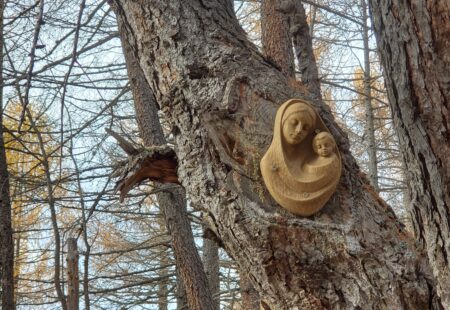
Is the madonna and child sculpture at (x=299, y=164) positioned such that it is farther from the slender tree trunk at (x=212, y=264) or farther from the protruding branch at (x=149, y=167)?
the slender tree trunk at (x=212, y=264)

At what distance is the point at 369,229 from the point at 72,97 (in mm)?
4094

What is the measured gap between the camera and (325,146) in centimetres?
182

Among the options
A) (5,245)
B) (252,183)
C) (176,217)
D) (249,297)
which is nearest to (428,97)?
(252,183)

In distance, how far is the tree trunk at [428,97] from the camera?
125 cm

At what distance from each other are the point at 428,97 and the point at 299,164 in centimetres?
66

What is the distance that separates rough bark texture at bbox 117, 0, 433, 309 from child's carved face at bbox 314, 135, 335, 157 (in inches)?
3.9

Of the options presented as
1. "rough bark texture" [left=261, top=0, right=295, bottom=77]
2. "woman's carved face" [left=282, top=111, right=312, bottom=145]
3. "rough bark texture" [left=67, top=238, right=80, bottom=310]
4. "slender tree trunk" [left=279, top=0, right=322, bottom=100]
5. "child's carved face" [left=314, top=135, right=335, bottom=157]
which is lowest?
"rough bark texture" [left=67, top=238, right=80, bottom=310]

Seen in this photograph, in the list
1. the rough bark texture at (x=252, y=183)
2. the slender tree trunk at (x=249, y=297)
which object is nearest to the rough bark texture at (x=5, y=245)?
the slender tree trunk at (x=249, y=297)

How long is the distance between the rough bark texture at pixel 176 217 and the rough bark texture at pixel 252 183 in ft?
8.96

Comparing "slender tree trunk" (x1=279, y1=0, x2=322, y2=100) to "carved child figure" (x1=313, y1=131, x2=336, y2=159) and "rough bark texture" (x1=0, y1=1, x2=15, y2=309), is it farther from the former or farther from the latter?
"rough bark texture" (x1=0, y1=1, x2=15, y2=309)

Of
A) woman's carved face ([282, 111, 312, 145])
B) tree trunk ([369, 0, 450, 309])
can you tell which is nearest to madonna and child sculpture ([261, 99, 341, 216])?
woman's carved face ([282, 111, 312, 145])

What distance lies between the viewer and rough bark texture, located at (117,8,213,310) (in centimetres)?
472

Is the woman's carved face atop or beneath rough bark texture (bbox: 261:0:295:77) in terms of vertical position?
beneath

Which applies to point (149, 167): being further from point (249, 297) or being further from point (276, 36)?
point (249, 297)
